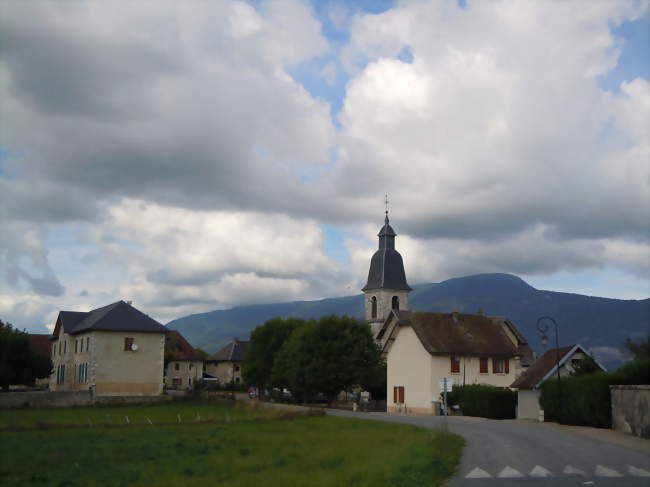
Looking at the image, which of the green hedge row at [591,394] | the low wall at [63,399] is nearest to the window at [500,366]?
the green hedge row at [591,394]

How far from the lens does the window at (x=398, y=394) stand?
57.3m

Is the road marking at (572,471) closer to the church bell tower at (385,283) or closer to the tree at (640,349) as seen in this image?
the tree at (640,349)

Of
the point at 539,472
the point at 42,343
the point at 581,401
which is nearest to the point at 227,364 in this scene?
the point at 42,343

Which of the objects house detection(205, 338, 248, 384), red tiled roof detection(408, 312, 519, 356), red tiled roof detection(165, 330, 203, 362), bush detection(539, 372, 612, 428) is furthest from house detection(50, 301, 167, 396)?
house detection(205, 338, 248, 384)

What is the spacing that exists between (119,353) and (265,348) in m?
21.7

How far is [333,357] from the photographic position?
62.5m

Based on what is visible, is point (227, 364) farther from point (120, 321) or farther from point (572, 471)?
point (572, 471)

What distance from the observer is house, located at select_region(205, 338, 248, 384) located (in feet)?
397

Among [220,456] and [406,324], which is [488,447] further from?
[406,324]

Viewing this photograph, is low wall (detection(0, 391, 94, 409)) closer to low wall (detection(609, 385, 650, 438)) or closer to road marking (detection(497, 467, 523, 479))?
low wall (detection(609, 385, 650, 438))

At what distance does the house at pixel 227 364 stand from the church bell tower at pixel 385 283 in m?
22.9

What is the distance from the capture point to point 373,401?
64500 millimetres

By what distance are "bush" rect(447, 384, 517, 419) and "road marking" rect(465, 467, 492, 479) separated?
28.7 m

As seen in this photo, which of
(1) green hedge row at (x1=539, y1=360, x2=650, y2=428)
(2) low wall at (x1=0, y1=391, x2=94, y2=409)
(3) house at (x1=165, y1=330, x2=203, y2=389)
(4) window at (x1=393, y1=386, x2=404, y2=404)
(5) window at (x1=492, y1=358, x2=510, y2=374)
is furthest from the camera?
(3) house at (x1=165, y1=330, x2=203, y2=389)
